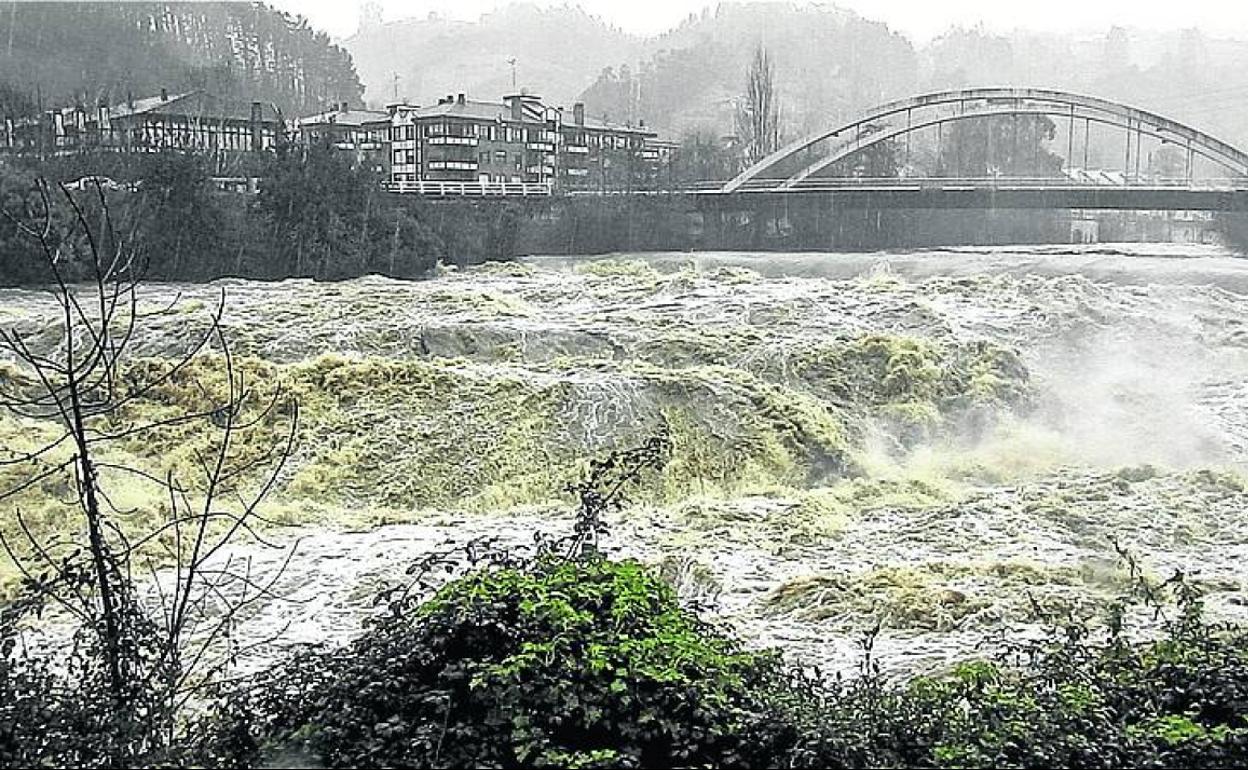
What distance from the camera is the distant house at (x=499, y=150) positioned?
910 inches

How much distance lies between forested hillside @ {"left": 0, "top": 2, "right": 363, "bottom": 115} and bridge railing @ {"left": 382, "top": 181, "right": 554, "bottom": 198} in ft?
16.4

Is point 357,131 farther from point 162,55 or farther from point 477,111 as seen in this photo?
point 162,55

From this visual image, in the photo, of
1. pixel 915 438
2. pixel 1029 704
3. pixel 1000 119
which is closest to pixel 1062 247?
pixel 1000 119

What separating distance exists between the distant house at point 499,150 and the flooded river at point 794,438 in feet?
30.5

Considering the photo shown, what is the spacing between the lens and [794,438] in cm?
928

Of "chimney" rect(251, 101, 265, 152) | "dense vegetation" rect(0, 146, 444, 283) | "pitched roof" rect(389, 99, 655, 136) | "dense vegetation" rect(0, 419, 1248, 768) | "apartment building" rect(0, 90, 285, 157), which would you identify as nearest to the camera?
"dense vegetation" rect(0, 419, 1248, 768)

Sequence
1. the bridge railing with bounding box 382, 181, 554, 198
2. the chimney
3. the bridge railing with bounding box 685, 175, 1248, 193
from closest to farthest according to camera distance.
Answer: the bridge railing with bounding box 382, 181, 554, 198 < the chimney < the bridge railing with bounding box 685, 175, 1248, 193

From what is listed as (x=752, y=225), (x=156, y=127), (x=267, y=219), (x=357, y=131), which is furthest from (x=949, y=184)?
(x=156, y=127)

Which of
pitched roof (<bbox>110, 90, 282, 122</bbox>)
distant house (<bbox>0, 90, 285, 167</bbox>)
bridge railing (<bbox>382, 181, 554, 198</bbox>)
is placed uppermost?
pitched roof (<bbox>110, 90, 282, 122</bbox>)

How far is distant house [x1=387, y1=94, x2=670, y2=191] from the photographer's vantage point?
23109mm

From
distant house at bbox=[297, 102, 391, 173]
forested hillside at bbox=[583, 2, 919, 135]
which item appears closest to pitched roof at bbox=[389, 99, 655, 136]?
distant house at bbox=[297, 102, 391, 173]

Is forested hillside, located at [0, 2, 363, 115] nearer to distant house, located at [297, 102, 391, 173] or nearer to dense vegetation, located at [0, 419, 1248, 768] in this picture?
distant house, located at [297, 102, 391, 173]

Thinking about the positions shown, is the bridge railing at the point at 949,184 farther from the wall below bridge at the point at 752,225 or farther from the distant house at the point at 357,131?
the distant house at the point at 357,131

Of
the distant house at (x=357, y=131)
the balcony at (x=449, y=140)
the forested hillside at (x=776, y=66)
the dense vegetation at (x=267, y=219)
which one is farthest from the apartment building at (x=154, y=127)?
the forested hillside at (x=776, y=66)
